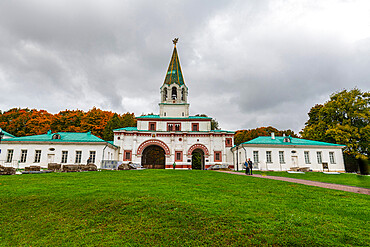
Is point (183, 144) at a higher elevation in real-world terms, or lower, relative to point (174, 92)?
lower

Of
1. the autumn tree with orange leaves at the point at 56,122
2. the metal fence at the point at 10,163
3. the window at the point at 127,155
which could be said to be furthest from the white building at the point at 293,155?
the metal fence at the point at 10,163

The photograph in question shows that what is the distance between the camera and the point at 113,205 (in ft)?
23.1

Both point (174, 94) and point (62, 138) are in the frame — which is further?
point (174, 94)

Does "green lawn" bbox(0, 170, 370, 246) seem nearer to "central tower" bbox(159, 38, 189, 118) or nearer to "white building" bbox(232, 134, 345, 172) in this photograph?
"white building" bbox(232, 134, 345, 172)

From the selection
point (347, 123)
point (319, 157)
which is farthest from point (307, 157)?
point (347, 123)

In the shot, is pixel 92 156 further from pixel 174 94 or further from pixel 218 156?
pixel 218 156

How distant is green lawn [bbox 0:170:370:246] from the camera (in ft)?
16.0

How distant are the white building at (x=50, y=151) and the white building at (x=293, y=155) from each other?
20.8 metres

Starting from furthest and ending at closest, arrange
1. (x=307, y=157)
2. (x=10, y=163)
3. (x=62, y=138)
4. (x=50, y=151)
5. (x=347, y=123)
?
1. (x=347, y=123)
2. (x=307, y=157)
3. (x=62, y=138)
4. (x=50, y=151)
5. (x=10, y=163)

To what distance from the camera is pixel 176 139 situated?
36656 mm

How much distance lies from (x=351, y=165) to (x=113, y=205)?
43587mm

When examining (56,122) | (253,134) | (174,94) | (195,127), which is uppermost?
(174,94)

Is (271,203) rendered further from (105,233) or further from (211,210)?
(105,233)

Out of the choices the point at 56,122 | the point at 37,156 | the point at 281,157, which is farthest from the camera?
the point at 56,122
